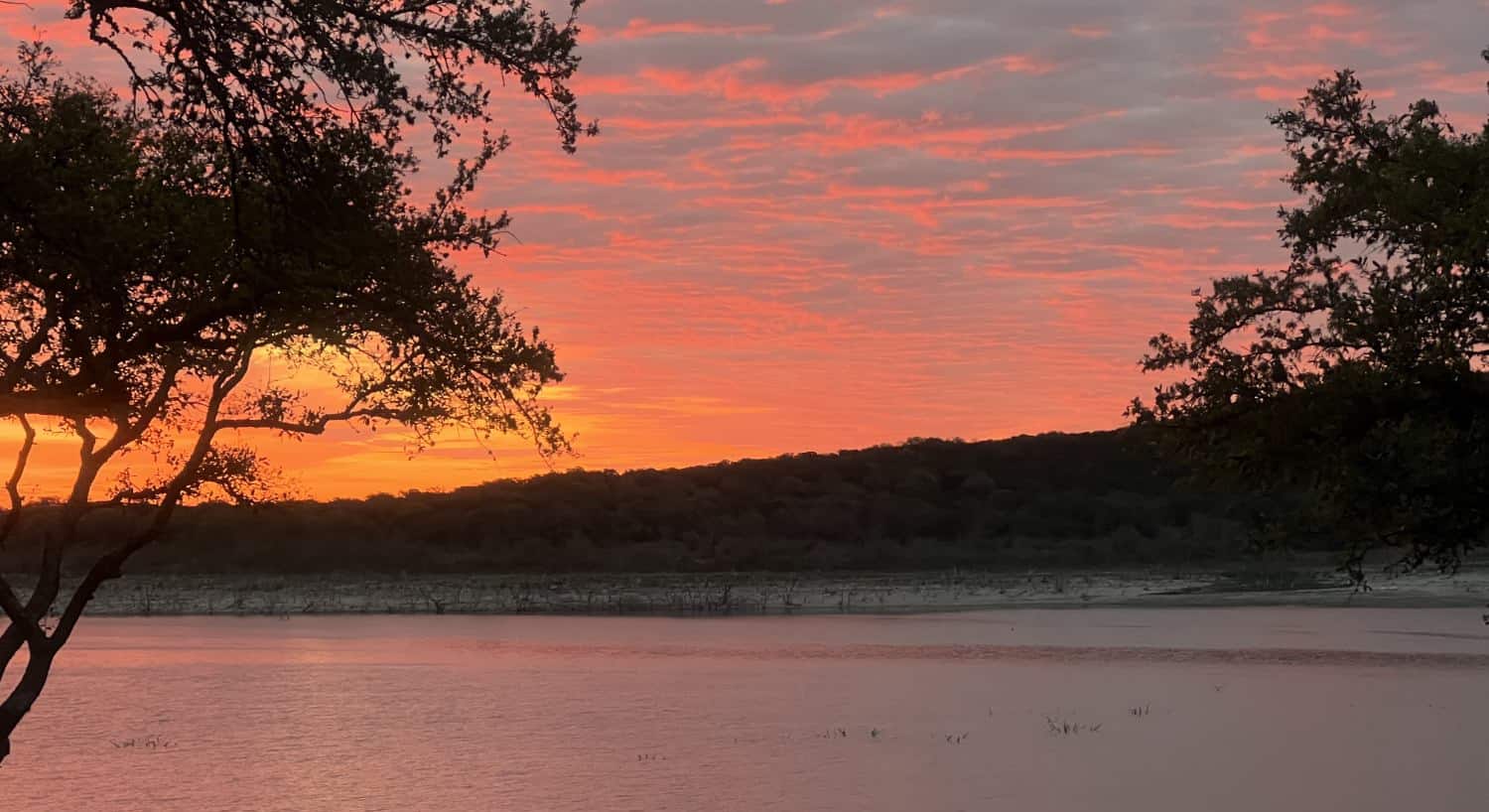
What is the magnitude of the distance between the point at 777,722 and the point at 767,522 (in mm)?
89787

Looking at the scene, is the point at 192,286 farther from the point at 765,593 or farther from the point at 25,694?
the point at 765,593

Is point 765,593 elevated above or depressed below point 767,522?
below

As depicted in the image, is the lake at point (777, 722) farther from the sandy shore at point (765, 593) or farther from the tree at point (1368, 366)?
the sandy shore at point (765, 593)

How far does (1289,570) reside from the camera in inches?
3570

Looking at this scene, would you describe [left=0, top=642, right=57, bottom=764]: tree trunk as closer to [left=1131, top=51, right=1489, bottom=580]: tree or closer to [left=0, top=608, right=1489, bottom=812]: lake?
[left=0, top=608, right=1489, bottom=812]: lake

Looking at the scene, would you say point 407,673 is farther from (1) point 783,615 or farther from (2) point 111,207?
(2) point 111,207

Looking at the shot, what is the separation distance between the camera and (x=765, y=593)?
8606 cm

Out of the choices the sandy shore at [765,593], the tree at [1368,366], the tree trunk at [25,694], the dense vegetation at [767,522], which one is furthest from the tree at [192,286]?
the dense vegetation at [767,522]

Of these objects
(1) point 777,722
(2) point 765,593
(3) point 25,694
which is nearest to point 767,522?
(2) point 765,593

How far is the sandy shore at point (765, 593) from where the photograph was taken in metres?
77.5

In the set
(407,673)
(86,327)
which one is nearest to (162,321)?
(86,327)

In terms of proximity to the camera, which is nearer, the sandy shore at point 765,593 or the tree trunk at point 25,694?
the tree trunk at point 25,694

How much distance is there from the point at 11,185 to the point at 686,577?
88512 millimetres

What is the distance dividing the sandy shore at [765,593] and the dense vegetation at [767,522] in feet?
23.6
